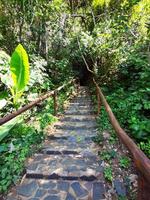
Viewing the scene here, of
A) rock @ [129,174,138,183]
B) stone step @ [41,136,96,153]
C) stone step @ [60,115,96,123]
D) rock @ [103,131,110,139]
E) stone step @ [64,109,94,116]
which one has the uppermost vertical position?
stone step @ [64,109,94,116]

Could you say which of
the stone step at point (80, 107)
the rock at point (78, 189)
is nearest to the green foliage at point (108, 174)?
the rock at point (78, 189)

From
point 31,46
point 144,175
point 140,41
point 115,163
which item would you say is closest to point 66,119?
point 115,163

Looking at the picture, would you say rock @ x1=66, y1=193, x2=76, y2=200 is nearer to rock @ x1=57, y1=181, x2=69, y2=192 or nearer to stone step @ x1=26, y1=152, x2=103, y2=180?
rock @ x1=57, y1=181, x2=69, y2=192

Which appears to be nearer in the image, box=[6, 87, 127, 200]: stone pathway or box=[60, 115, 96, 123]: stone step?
box=[6, 87, 127, 200]: stone pathway

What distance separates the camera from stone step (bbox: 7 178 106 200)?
3.25m

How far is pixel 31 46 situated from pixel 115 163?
7.00m

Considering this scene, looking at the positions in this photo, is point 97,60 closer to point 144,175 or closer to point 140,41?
point 140,41

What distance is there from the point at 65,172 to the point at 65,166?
22 centimetres

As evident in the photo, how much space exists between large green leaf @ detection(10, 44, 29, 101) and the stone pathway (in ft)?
4.66

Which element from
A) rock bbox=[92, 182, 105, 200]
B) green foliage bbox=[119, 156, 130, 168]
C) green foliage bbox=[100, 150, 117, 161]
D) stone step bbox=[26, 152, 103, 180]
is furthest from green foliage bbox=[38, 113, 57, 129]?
rock bbox=[92, 182, 105, 200]

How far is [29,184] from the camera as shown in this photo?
3570mm

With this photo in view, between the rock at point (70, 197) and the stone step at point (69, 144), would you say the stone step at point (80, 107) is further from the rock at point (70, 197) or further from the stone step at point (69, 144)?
the rock at point (70, 197)

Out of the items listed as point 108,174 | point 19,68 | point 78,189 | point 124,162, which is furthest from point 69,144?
point 19,68

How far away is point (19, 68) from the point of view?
236 inches
